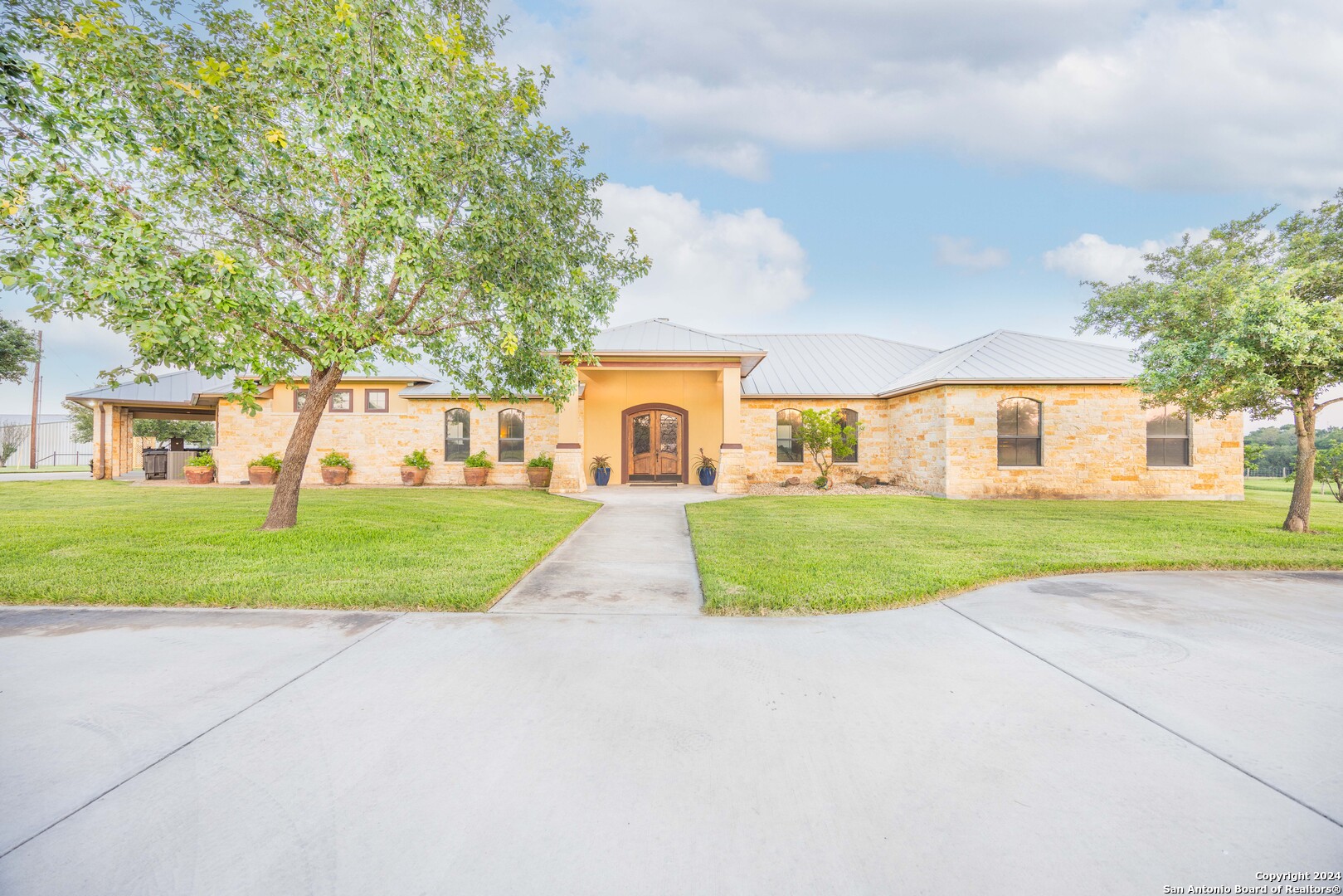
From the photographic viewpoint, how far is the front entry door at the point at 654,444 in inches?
684

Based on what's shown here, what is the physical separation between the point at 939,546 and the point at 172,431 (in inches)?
1422

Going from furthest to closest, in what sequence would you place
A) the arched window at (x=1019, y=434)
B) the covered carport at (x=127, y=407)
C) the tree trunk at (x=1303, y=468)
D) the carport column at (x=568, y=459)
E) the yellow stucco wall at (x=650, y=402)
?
the covered carport at (x=127, y=407), the yellow stucco wall at (x=650, y=402), the carport column at (x=568, y=459), the arched window at (x=1019, y=434), the tree trunk at (x=1303, y=468)

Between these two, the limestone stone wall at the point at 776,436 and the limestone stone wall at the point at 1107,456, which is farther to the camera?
the limestone stone wall at the point at 776,436

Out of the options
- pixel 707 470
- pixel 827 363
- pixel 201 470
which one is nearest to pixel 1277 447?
pixel 827 363

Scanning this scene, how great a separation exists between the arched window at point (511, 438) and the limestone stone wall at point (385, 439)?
0.17 meters

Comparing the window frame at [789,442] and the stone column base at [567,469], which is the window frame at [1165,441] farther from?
the stone column base at [567,469]

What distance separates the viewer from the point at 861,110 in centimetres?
1373

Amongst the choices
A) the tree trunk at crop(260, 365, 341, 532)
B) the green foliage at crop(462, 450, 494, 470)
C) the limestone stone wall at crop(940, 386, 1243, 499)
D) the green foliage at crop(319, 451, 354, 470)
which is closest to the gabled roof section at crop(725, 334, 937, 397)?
the limestone stone wall at crop(940, 386, 1243, 499)

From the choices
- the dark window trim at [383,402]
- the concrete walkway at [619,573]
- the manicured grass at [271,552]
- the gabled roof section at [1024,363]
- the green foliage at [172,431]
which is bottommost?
the concrete walkway at [619,573]

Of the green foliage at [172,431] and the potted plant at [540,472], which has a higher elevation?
the green foliage at [172,431]

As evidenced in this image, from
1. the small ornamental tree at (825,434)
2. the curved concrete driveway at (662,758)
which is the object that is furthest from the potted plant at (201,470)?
the small ornamental tree at (825,434)

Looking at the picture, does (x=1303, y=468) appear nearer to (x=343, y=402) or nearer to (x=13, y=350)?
(x=343, y=402)

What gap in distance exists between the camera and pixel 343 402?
17.2 m

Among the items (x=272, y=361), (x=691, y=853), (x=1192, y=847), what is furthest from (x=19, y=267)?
(x=1192, y=847)
